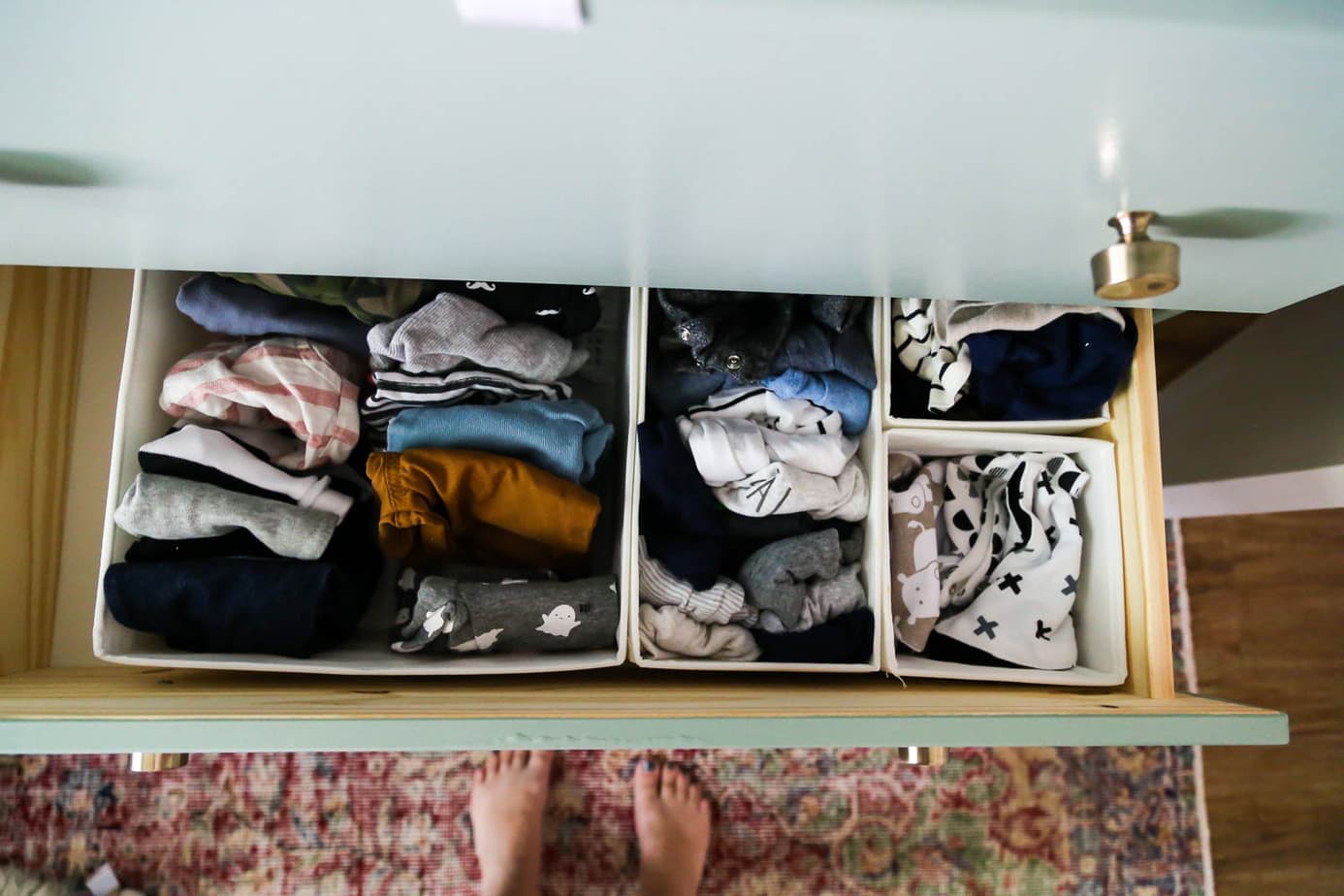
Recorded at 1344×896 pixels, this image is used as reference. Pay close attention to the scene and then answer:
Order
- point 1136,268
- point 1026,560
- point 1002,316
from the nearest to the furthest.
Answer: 1. point 1136,268
2. point 1002,316
3. point 1026,560

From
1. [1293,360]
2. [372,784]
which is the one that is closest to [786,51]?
[1293,360]

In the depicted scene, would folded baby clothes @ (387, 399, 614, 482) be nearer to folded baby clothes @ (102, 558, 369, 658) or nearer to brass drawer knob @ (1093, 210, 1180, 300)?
folded baby clothes @ (102, 558, 369, 658)

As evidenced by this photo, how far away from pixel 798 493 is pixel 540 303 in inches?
14.2

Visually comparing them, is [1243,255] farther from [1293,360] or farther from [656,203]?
[1293,360]

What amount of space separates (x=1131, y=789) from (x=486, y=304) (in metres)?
1.36

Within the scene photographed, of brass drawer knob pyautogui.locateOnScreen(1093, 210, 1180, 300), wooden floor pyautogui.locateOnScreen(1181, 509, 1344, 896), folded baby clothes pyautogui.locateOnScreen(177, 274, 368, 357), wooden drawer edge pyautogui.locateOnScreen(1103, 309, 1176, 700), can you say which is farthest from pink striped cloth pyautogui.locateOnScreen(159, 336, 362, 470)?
wooden floor pyautogui.locateOnScreen(1181, 509, 1344, 896)

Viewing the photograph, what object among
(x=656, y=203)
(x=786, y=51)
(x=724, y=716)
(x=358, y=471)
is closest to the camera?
(x=786, y=51)

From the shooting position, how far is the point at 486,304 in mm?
876

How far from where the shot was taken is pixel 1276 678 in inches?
55.2

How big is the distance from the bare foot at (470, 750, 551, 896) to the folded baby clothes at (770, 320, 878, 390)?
32.5 inches

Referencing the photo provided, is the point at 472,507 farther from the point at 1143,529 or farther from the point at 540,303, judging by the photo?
the point at 1143,529

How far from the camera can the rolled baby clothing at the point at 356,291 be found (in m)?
0.81

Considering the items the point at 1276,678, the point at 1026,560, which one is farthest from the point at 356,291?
the point at 1276,678

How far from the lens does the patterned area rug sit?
1272 mm
